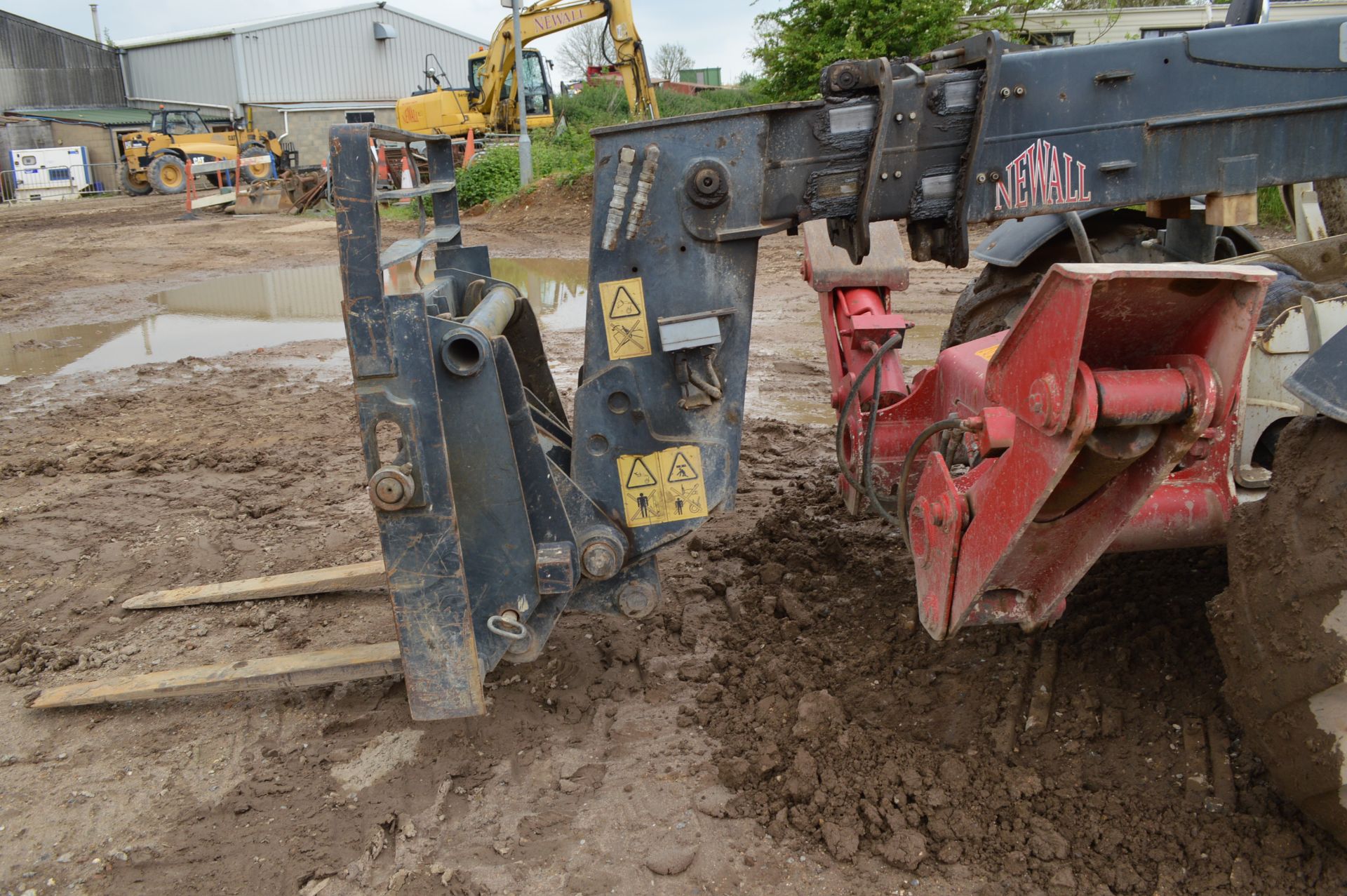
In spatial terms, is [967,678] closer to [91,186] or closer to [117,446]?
[117,446]

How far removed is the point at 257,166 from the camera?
88.2 feet

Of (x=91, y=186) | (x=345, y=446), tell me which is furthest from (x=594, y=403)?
(x=91, y=186)

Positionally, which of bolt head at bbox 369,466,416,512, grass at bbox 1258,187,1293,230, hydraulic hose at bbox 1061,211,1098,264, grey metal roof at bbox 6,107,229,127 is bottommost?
bolt head at bbox 369,466,416,512

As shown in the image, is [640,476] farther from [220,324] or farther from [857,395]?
[220,324]

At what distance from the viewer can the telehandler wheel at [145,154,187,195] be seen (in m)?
27.7

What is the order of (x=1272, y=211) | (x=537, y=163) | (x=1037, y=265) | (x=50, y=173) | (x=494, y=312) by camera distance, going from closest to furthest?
1. (x=494, y=312)
2. (x=1037, y=265)
3. (x=1272, y=211)
4. (x=537, y=163)
5. (x=50, y=173)

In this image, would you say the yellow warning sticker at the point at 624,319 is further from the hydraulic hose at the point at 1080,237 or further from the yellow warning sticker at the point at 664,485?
the hydraulic hose at the point at 1080,237

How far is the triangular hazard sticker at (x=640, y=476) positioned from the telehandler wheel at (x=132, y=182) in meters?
30.8

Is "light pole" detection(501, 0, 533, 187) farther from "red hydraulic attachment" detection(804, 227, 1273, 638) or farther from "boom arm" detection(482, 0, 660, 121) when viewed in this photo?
"red hydraulic attachment" detection(804, 227, 1273, 638)

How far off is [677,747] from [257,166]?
27672 millimetres

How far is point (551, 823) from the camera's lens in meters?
2.75

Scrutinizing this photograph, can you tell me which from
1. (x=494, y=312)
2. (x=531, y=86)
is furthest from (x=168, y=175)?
(x=494, y=312)

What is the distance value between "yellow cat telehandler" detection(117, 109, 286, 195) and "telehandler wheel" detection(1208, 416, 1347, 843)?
28.7m

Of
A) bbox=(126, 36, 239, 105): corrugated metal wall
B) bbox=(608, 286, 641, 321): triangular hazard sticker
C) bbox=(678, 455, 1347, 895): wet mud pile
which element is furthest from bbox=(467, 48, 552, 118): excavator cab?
bbox=(608, 286, 641, 321): triangular hazard sticker
